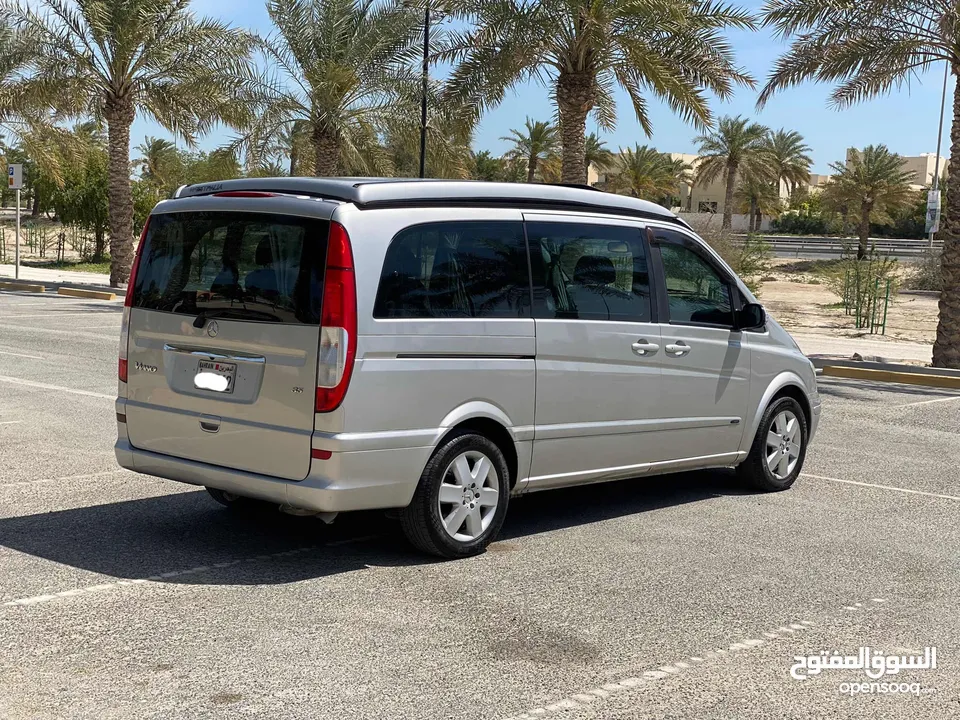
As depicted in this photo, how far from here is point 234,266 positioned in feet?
20.5

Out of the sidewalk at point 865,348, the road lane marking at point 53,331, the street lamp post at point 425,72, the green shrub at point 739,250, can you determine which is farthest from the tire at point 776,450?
the green shrub at point 739,250

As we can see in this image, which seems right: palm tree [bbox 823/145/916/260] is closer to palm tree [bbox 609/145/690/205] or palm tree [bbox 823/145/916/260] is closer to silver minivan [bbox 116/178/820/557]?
palm tree [bbox 609/145/690/205]

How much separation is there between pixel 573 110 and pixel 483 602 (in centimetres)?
1867

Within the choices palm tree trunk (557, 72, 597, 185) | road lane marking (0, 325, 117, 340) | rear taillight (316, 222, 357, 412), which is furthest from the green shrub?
rear taillight (316, 222, 357, 412)

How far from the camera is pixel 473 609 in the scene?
555cm

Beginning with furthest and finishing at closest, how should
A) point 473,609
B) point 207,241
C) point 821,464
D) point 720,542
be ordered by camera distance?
point 821,464
point 720,542
point 207,241
point 473,609

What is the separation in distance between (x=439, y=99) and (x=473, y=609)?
2101 cm

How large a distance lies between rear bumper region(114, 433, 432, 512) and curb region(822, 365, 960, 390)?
12.4 metres

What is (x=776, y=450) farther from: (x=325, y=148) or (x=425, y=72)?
(x=325, y=148)

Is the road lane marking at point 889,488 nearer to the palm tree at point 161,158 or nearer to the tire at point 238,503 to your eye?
the tire at point 238,503

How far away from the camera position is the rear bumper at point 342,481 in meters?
5.85

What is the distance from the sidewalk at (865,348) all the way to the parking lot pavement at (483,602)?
11864 millimetres

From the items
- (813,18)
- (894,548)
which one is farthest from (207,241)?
(813,18)

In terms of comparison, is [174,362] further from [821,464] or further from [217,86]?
[217,86]
